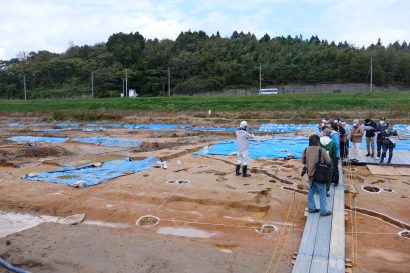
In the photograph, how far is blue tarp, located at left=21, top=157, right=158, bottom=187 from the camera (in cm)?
971

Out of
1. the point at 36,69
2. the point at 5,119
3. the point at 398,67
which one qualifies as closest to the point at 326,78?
the point at 398,67

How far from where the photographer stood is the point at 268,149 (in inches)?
594

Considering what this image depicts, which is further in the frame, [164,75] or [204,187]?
[164,75]

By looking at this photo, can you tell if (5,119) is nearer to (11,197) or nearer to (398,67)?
(11,197)

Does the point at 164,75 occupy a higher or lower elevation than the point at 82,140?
higher

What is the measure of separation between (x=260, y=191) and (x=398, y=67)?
55.3 meters

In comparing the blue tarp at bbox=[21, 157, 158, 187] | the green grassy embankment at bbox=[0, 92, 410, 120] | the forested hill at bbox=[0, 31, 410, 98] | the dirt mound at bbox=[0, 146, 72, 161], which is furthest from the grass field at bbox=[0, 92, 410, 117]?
the blue tarp at bbox=[21, 157, 158, 187]

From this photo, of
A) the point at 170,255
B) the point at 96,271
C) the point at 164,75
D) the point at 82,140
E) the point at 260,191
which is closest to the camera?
the point at 96,271

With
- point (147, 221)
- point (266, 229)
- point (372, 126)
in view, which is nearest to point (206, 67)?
point (372, 126)

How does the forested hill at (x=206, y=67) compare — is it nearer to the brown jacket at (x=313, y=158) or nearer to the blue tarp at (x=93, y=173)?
the blue tarp at (x=93, y=173)

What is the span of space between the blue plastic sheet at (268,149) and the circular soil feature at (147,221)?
718 cm

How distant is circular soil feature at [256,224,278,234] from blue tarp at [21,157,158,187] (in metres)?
4.87

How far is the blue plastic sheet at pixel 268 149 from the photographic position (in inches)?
551

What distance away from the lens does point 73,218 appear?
7012 millimetres
